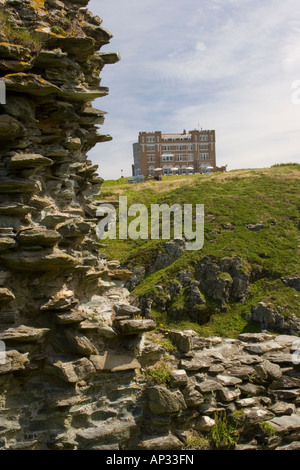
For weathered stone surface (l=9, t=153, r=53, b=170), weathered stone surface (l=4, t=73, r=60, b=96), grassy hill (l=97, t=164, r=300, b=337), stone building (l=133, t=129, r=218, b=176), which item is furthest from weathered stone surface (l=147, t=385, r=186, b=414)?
stone building (l=133, t=129, r=218, b=176)

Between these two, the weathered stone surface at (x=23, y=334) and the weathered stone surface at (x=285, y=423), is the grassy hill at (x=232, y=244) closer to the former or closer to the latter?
the weathered stone surface at (x=285, y=423)

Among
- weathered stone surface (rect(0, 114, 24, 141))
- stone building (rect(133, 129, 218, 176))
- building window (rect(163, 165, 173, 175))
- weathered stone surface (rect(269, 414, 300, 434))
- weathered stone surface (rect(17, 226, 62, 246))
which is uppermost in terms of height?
stone building (rect(133, 129, 218, 176))

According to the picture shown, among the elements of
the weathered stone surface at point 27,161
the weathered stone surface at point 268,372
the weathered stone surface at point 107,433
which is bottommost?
the weathered stone surface at point 107,433

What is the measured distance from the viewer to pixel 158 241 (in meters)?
36.4

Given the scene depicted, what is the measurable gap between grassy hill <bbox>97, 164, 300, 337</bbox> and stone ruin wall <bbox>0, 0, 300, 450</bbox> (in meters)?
14.9

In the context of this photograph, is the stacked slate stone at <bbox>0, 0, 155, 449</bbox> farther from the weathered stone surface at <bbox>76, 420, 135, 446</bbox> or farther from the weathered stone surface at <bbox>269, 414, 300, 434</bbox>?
the weathered stone surface at <bbox>269, 414, 300, 434</bbox>

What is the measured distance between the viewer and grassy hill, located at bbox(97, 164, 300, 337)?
28125mm

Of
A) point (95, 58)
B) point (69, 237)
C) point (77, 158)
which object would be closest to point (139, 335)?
point (69, 237)

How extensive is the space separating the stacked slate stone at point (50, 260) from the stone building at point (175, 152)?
96.5 m

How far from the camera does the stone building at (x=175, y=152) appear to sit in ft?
357

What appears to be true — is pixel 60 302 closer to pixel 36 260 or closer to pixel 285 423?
pixel 36 260

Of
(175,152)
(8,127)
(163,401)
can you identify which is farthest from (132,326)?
(175,152)

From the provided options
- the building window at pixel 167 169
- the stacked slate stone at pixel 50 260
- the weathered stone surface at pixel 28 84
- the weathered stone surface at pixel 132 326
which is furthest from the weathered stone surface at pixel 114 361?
the building window at pixel 167 169
